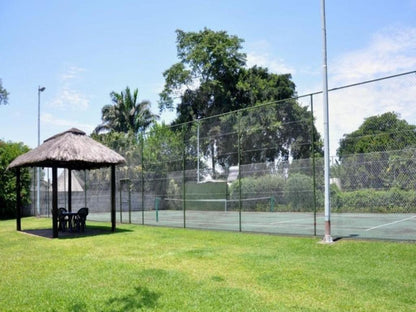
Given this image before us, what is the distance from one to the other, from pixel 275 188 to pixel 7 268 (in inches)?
496

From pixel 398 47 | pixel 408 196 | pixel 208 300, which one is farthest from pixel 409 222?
pixel 208 300

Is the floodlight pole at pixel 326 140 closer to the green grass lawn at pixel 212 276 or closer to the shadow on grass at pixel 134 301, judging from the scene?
the green grass lawn at pixel 212 276

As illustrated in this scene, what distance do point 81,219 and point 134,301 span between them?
906 centimetres

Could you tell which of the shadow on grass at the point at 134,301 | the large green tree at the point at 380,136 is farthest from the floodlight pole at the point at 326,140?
the shadow on grass at the point at 134,301

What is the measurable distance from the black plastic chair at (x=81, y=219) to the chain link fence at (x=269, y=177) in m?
2.48

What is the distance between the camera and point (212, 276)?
6309mm

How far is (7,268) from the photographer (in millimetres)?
7422

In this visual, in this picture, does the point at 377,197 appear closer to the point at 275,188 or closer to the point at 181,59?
the point at 275,188

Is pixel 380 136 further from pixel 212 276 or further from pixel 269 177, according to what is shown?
pixel 269 177

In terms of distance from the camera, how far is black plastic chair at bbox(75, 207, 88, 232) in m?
13.4

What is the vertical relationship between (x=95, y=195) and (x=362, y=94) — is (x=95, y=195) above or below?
below

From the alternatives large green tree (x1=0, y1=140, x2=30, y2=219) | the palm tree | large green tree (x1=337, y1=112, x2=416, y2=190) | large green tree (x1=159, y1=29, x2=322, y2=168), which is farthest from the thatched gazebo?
the palm tree

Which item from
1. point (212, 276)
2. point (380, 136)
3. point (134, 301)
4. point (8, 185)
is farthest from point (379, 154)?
point (8, 185)

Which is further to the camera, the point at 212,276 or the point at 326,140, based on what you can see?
the point at 326,140
